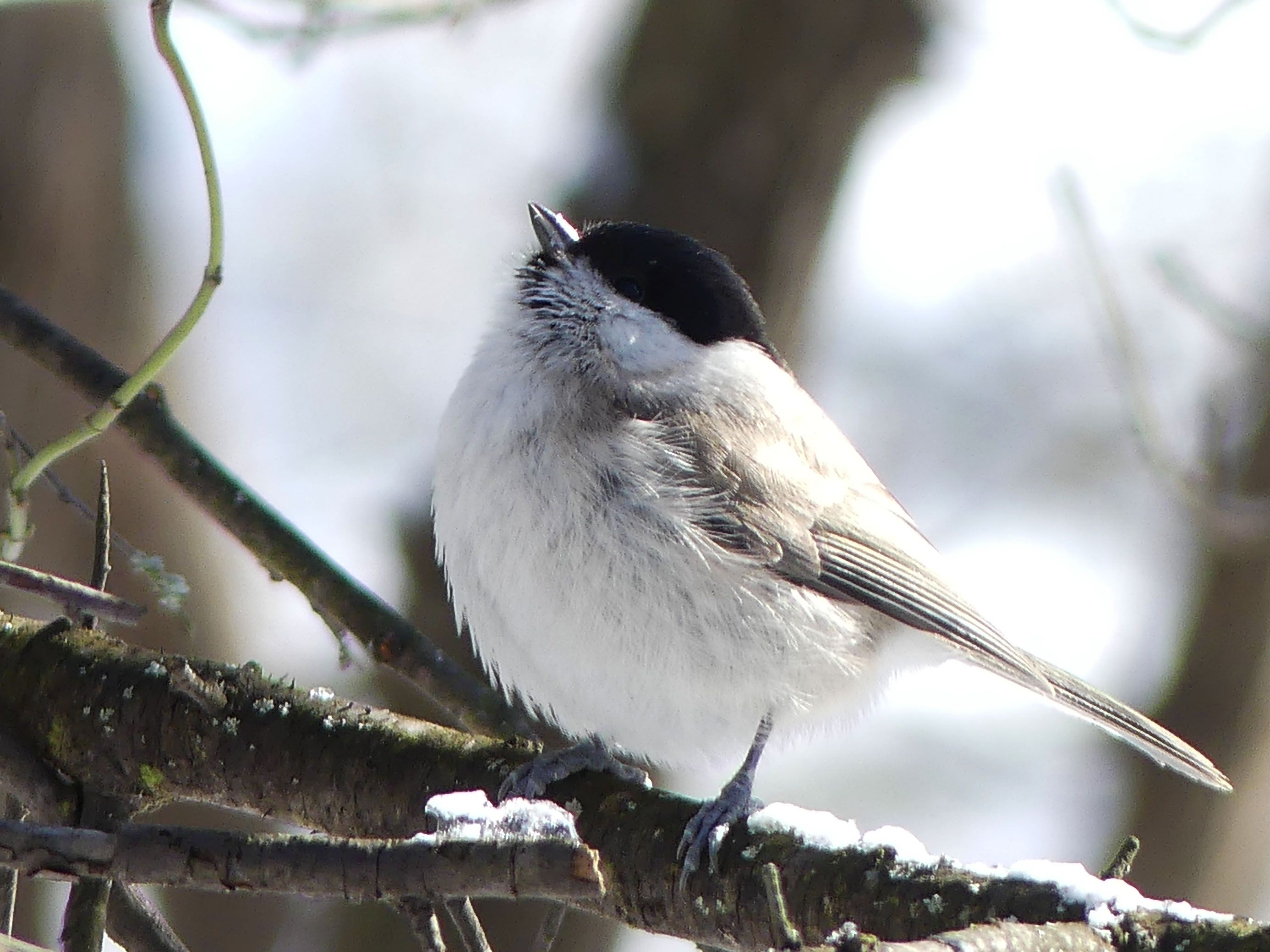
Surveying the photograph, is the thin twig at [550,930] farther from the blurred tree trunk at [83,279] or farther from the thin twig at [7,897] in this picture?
the blurred tree trunk at [83,279]

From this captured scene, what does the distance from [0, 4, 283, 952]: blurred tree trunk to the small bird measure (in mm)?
2300

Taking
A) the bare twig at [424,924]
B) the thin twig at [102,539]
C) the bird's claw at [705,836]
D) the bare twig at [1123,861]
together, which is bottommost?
the bare twig at [424,924]

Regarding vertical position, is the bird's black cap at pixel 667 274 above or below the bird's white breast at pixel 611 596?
above

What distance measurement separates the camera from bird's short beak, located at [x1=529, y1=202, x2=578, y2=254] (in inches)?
136

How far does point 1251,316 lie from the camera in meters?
5.37

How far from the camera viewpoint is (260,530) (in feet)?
9.45

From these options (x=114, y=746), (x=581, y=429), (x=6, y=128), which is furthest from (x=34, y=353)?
(x=6, y=128)

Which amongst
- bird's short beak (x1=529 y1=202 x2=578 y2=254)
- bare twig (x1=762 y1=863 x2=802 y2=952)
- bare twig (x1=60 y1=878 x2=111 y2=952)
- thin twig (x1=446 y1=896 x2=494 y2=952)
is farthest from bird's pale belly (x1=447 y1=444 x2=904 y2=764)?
bare twig (x1=762 y1=863 x2=802 y2=952)

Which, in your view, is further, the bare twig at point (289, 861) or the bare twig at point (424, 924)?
the bare twig at point (424, 924)

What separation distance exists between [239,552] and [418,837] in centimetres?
447

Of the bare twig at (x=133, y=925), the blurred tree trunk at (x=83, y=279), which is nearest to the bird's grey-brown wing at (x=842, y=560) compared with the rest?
the bare twig at (x=133, y=925)

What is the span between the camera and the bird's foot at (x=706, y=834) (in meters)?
2.01

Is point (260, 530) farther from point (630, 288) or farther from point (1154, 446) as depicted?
point (1154, 446)

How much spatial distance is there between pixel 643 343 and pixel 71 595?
1702 mm
